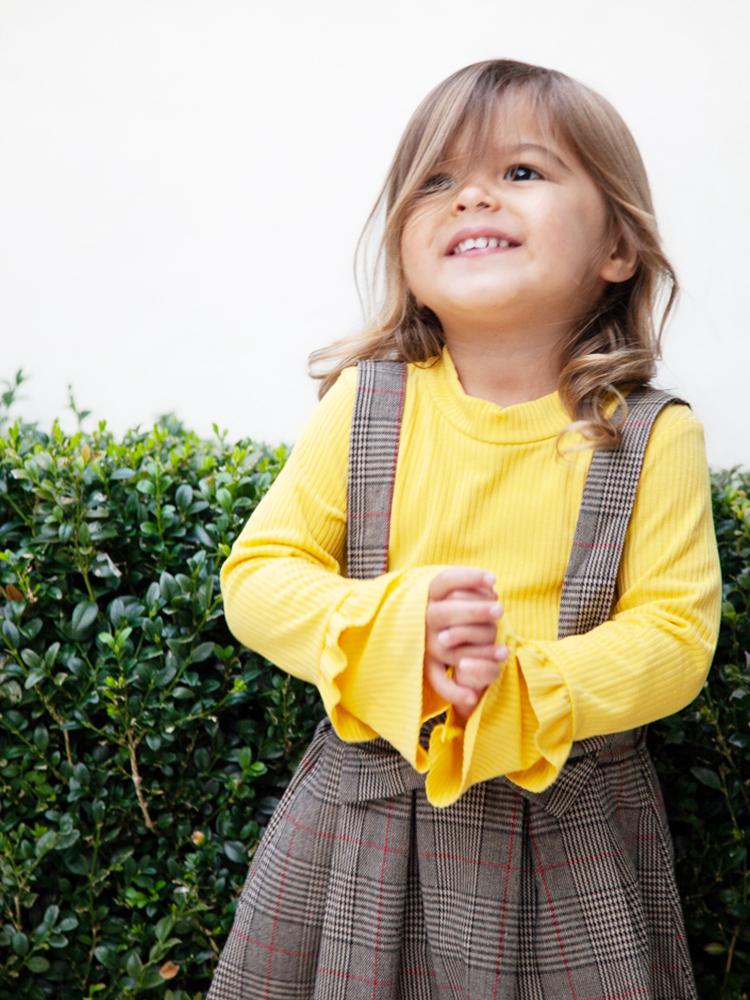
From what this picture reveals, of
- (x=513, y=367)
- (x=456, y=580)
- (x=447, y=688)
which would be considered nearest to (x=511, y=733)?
(x=447, y=688)

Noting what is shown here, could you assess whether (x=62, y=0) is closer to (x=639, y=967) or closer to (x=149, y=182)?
(x=149, y=182)

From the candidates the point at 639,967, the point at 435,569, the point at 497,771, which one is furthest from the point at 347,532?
the point at 639,967

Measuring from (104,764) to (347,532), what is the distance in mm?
784

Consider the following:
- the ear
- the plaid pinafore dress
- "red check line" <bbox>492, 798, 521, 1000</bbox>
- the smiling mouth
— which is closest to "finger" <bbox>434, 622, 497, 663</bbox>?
the plaid pinafore dress

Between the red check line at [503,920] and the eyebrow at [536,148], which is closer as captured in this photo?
the red check line at [503,920]

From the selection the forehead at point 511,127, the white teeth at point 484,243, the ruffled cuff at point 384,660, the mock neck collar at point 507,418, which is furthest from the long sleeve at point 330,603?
the forehead at point 511,127

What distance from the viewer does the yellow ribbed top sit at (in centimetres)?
142

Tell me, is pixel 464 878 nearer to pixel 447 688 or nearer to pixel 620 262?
pixel 447 688

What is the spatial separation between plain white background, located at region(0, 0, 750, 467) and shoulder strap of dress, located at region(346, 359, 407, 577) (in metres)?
1.27

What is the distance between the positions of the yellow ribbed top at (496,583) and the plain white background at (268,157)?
131cm

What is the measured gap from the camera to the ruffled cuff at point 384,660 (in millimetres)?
1400

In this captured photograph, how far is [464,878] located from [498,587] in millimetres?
385

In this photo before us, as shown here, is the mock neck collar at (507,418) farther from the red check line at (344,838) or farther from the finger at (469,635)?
the red check line at (344,838)

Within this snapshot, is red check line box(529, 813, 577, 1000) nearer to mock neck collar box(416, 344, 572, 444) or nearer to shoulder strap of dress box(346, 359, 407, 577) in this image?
shoulder strap of dress box(346, 359, 407, 577)
